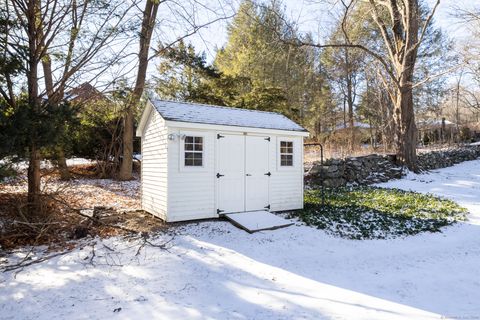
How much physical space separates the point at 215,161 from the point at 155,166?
1340 millimetres

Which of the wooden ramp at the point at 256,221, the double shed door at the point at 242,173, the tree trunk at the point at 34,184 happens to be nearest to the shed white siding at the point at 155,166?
the double shed door at the point at 242,173

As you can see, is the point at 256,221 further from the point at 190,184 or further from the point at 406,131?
the point at 406,131

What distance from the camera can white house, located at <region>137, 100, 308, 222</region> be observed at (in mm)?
6090

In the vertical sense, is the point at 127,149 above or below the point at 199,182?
above

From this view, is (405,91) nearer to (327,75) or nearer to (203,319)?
(327,75)

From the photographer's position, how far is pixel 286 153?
7465 mm

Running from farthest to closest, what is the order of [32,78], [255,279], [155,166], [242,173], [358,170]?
[358,170] < [242,173] < [155,166] < [32,78] < [255,279]

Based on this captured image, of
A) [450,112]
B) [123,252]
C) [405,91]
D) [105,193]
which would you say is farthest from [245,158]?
[450,112]

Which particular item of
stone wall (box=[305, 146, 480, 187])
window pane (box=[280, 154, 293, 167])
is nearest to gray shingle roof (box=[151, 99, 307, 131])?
window pane (box=[280, 154, 293, 167])

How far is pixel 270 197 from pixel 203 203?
1.70m

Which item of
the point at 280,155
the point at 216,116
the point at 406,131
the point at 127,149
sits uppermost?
the point at 406,131

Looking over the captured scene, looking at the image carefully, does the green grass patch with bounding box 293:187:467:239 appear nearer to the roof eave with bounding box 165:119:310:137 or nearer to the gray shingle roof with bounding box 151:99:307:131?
the roof eave with bounding box 165:119:310:137

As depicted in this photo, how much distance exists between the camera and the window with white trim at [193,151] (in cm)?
620

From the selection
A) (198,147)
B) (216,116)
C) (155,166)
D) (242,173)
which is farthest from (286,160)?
(155,166)
